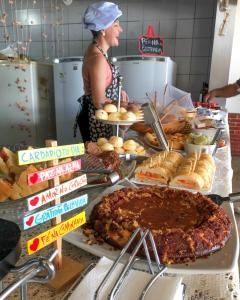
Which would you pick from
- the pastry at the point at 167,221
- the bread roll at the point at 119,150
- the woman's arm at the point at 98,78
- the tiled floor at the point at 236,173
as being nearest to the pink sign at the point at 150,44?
the woman's arm at the point at 98,78

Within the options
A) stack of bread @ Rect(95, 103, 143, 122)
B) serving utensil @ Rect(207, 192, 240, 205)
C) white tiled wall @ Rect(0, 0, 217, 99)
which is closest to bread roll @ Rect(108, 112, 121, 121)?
stack of bread @ Rect(95, 103, 143, 122)

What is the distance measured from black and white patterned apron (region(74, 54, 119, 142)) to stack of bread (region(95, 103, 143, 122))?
0.96ft

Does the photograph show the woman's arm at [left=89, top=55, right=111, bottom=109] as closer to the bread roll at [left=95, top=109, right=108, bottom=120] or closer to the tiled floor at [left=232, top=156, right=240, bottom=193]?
the bread roll at [left=95, top=109, right=108, bottom=120]

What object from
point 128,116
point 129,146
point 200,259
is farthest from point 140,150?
point 200,259

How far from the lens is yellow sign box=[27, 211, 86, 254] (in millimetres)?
475

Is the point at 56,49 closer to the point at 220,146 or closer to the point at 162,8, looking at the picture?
the point at 162,8

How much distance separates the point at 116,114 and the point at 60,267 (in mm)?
895

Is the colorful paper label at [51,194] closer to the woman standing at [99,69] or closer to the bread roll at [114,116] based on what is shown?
the bread roll at [114,116]

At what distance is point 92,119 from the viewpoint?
1777 mm

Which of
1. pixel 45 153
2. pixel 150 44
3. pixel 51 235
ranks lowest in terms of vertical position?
pixel 51 235

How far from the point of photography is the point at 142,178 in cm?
105

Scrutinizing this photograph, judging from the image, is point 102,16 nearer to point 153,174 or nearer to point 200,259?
point 153,174

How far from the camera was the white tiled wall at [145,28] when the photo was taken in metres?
3.59

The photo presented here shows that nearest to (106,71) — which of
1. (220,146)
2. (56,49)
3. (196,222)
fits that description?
(220,146)
